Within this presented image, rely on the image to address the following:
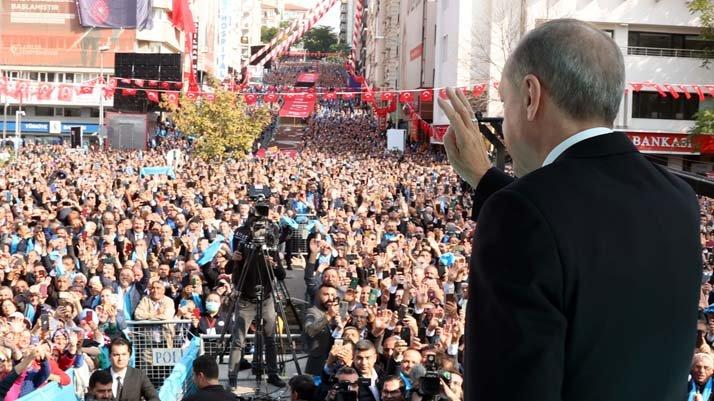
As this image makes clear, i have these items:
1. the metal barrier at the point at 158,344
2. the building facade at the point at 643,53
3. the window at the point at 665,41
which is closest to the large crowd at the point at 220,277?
the metal barrier at the point at 158,344

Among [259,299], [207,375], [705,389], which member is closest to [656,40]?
[259,299]

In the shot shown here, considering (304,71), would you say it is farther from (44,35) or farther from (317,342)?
(317,342)

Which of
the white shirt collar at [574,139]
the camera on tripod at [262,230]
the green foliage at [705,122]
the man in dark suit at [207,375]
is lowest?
the man in dark suit at [207,375]

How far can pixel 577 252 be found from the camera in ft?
5.14

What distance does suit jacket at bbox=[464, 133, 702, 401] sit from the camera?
1.54m

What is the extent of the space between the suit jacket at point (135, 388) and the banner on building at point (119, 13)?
70.5 meters

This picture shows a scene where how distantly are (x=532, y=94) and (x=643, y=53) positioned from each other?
41.2 metres

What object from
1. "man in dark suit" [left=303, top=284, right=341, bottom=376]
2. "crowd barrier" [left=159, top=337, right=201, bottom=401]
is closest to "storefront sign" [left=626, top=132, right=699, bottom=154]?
"man in dark suit" [left=303, top=284, right=341, bottom=376]

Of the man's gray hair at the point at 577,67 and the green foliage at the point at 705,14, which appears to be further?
the green foliage at the point at 705,14

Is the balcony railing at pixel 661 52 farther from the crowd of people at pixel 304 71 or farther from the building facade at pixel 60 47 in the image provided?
the crowd of people at pixel 304 71

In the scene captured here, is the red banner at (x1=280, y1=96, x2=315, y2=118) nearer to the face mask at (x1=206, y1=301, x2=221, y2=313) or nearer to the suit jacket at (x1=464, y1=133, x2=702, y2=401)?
the face mask at (x1=206, y1=301, x2=221, y2=313)

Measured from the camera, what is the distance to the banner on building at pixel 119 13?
7575 centimetres

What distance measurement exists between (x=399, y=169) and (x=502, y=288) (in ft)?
105

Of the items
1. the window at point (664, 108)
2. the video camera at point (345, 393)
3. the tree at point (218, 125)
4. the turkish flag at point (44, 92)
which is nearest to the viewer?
the video camera at point (345, 393)
